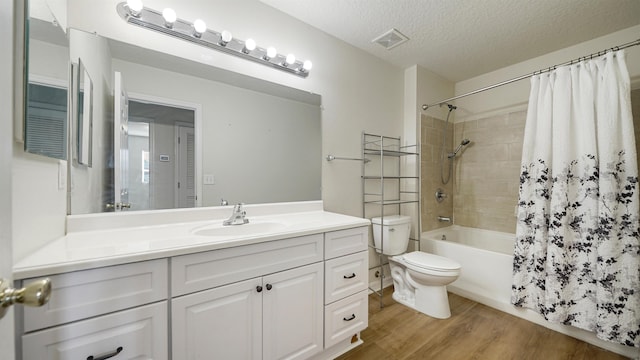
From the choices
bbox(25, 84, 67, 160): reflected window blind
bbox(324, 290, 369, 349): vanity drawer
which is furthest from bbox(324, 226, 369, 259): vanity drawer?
bbox(25, 84, 67, 160): reflected window blind

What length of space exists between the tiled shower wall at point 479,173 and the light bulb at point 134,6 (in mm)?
2551

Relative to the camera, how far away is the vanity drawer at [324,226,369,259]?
1396mm

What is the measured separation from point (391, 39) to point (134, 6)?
6.16ft

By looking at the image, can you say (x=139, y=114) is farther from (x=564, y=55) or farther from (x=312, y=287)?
(x=564, y=55)

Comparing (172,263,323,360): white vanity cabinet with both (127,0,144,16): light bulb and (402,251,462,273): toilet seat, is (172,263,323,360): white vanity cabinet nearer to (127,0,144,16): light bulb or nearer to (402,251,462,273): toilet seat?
(402,251,462,273): toilet seat

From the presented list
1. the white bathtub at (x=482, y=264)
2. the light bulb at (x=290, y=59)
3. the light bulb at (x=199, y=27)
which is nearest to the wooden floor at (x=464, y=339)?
the white bathtub at (x=482, y=264)

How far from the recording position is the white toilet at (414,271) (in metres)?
1.87

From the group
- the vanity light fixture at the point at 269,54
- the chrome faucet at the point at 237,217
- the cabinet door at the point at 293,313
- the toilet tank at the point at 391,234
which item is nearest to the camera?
the cabinet door at the point at 293,313

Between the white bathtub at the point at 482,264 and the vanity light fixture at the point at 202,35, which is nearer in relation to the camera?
the vanity light fixture at the point at 202,35

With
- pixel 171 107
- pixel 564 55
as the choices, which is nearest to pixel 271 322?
pixel 171 107

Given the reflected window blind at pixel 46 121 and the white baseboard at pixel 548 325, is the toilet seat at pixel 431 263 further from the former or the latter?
the reflected window blind at pixel 46 121

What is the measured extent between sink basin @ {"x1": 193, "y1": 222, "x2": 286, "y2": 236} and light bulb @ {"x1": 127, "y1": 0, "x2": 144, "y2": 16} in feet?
3.97

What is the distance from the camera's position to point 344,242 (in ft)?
4.83

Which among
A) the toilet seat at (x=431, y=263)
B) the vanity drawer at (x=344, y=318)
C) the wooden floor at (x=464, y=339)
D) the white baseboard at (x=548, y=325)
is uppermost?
the toilet seat at (x=431, y=263)
